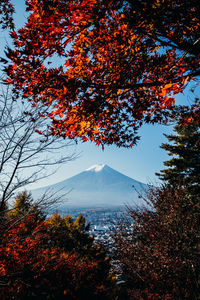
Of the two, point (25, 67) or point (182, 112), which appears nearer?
point (25, 67)

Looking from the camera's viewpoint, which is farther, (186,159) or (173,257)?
(186,159)

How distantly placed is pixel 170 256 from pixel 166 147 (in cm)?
1132

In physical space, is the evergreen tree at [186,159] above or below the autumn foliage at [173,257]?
above

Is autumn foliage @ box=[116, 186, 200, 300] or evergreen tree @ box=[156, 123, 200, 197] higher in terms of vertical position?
evergreen tree @ box=[156, 123, 200, 197]

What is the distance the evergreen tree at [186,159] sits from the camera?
13234mm

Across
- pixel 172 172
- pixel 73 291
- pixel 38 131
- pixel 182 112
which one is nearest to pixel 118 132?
pixel 182 112

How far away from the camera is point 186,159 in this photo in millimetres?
14070

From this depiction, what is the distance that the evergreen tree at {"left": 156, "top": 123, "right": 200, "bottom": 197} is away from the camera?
1323cm

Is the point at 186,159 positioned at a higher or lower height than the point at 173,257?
higher

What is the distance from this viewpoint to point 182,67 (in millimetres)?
3113

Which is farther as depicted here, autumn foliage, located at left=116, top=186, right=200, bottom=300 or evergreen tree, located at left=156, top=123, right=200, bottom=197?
evergreen tree, located at left=156, top=123, right=200, bottom=197

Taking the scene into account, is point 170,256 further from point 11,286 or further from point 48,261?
point 11,286

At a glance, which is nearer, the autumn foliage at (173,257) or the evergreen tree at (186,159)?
the autumn foliage at (173,257)

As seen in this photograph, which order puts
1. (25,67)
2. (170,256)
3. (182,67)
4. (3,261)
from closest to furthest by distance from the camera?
(182,67) < (25,67) < (170,256) < (3,261)
